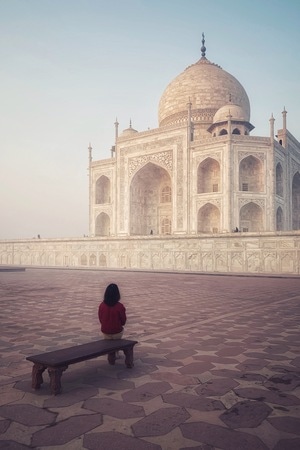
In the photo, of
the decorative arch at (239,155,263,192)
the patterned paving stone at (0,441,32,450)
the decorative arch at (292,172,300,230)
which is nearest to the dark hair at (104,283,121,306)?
the patterned paving stone at (0,441,32,450)

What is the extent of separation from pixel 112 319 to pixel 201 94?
29663mm

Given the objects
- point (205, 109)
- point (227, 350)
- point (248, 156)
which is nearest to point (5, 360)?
point (227, 350)

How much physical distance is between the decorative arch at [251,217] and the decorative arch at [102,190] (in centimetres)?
1159

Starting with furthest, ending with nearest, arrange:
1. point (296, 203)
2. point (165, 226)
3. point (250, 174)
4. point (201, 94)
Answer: point (201, 94)
point (296, 203)
point (165, 226)
point (250, 174)

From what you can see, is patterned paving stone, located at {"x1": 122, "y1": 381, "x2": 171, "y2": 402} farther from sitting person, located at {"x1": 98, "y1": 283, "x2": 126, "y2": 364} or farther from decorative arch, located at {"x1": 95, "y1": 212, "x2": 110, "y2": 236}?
decorative arch, located at {"x1": 95, "y1": 212, "x2": 110, "y2": 236}

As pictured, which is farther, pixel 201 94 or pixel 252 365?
pixel 201 94

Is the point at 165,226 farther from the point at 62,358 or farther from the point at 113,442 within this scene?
the point at 113,442

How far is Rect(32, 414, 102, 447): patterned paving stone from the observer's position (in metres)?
1.87

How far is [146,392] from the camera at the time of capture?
255cm

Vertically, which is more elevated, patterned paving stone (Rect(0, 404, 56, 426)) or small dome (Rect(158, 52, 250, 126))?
small dome (Rect(158, 52, 250, 126))

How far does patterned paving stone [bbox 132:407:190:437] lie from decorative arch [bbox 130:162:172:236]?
25388 millimetres

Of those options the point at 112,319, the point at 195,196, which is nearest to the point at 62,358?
the point at 112,319

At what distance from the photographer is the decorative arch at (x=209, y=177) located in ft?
82.2

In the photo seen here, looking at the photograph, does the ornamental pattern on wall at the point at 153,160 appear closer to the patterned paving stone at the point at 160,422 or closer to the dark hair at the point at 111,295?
the dark hair at the point at 111,295
